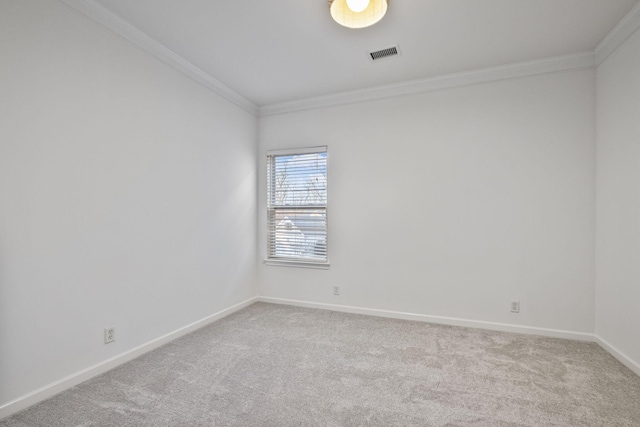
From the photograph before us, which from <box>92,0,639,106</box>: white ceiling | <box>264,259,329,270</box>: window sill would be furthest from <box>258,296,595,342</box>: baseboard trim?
<box>92,0,639,106</box>: white ceiling

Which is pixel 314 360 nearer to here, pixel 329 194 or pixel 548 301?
pixel 329 194

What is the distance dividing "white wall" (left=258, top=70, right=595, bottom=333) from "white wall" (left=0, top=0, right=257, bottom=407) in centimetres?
148

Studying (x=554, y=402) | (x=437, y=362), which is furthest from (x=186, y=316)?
(x=554, y=402)

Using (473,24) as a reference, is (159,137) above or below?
below

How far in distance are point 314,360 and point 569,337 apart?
2541 mm

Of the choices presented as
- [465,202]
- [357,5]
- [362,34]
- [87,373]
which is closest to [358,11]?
[357,5]

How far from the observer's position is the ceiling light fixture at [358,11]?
6.58ft

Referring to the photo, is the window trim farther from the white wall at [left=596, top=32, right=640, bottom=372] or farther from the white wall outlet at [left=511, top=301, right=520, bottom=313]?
the white wall at [left=596, top=32, right=640, bottom=372]

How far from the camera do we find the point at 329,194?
12.6 feet

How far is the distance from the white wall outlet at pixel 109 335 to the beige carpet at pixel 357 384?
0.77 ft

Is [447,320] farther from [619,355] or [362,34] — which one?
[362,34]

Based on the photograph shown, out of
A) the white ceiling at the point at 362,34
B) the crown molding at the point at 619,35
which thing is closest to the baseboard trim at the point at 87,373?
the white ceiling at the point at 362,34

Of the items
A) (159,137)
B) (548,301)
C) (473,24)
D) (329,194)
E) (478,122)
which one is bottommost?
(548,301)

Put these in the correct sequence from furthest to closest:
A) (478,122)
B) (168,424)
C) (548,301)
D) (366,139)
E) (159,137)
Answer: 1. (366,139)
2. (478,122)
3. (548,301)
4. (159,137)
5. (168,424)
